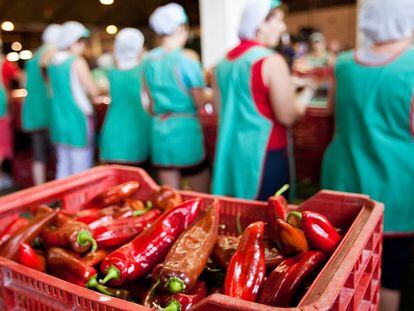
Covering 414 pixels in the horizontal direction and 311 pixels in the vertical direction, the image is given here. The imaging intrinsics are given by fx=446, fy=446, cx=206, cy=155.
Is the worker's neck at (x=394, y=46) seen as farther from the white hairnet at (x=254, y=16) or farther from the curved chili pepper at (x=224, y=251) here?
the curved chili pepper at (x=224, y=251)

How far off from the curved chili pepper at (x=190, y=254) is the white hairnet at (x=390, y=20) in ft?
Result: 3.29

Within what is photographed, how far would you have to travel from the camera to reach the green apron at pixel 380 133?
Result: 1.75 m

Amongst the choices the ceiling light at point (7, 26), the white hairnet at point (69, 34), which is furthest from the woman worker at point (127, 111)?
the ceiling light at point (7, 26)

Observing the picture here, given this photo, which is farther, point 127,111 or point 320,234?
point 127,111

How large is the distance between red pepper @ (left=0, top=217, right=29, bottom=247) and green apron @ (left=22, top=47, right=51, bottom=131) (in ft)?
9.59

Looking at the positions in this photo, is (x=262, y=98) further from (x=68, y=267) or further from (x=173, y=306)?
(x=173, y=306)

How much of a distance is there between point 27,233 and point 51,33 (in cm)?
321

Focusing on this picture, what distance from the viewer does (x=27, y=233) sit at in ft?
4.27

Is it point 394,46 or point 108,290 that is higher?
Result: point 394,46

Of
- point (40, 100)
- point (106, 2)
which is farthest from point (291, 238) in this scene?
point (40, 100)

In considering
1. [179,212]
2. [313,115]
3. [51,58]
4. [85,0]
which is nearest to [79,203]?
[179,212]

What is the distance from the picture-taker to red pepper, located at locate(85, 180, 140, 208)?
1598mm

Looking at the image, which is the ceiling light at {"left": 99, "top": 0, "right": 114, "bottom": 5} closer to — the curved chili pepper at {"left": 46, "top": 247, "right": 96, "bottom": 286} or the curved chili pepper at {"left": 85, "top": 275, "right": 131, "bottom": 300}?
the curved chili pepper at {"left": 46, "top": 247, "right": 96, "bottom": 286}

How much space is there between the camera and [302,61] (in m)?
7.08
